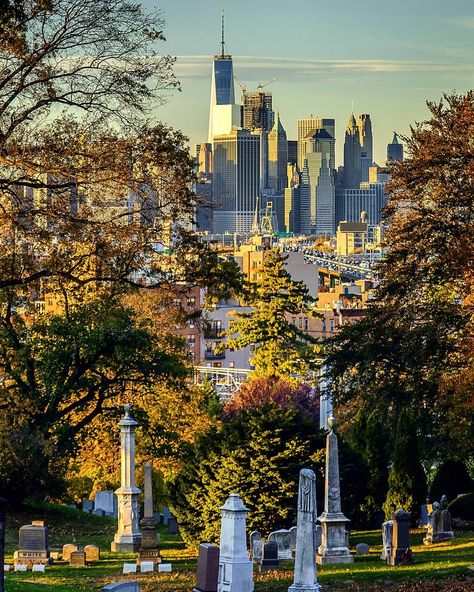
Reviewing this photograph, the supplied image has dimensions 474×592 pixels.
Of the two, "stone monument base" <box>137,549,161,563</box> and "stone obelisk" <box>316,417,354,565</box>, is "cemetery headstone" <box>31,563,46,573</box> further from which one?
"stone obelisk" <box>316,417,354,565</box>

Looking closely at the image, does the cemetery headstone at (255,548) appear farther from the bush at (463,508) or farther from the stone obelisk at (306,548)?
the stone obelisk at (306,548)

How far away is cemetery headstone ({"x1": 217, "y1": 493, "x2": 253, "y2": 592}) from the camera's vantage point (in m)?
22.7

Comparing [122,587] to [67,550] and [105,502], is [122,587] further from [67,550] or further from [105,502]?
[105,502]

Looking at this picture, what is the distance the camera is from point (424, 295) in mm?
45156

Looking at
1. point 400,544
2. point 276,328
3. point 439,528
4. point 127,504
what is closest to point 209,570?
point 400,544

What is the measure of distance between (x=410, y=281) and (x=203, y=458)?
362 inches

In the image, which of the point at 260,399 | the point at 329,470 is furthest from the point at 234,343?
the point at 329,470

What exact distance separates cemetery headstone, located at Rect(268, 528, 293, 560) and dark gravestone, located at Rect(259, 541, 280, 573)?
1.08 meters

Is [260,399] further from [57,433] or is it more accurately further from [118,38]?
[118,38]

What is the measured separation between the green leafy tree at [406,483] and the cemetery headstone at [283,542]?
6666 mm

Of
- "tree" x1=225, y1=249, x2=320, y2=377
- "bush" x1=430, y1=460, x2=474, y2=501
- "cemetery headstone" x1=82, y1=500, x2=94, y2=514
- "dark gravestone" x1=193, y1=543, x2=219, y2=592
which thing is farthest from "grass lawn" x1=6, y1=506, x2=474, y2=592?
"tree" x1=225, y1=249, x2=320, y2=377

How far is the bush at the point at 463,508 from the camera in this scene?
37.7 metres

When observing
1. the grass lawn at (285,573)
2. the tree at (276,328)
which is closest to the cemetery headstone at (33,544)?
the grass lawn at (285,573)

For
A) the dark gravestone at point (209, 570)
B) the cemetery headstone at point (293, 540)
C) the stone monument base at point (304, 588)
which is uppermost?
the cemetery headstone at point (293, 540)
